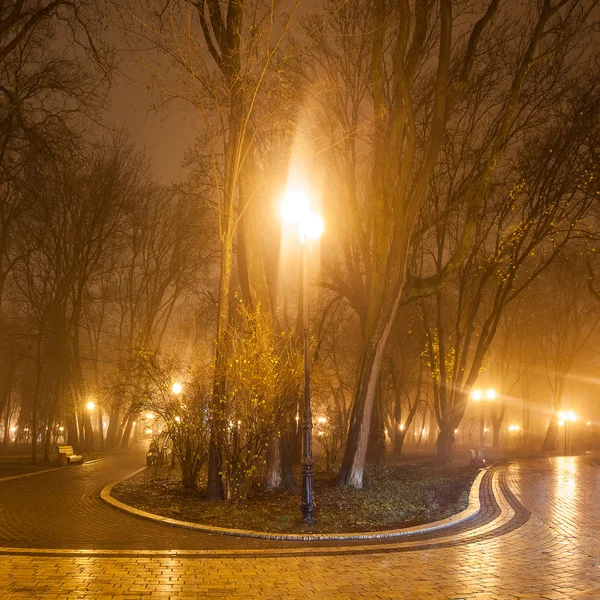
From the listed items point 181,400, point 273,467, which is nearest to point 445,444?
point 273,467

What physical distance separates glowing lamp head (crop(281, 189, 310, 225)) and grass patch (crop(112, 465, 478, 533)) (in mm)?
5355

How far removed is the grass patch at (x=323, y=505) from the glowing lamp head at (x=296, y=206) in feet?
17.6

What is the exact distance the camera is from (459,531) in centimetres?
1084

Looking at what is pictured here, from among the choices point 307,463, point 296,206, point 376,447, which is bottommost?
point 307,463

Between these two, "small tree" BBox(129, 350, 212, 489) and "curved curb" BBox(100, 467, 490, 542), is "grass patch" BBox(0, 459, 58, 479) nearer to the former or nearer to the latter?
"small tree" BBox(129, 350, 212, 489)

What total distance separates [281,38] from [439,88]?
4298 mm

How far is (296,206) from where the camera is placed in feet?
A: 38.6

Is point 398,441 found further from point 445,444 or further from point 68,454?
point 68,454

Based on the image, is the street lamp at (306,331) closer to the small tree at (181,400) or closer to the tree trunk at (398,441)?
the small tree at (181,400)

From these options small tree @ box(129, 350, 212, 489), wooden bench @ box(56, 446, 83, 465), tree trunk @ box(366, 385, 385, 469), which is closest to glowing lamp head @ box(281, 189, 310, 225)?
small tree @ box(129, 350, 212, 489)

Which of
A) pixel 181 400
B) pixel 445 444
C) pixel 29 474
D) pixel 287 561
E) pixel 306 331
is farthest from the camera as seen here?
pixel 445 444

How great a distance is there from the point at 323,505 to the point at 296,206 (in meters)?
5.92

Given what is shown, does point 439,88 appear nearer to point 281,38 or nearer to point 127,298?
point 281,38

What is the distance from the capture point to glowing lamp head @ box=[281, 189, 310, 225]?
38.6 feet
